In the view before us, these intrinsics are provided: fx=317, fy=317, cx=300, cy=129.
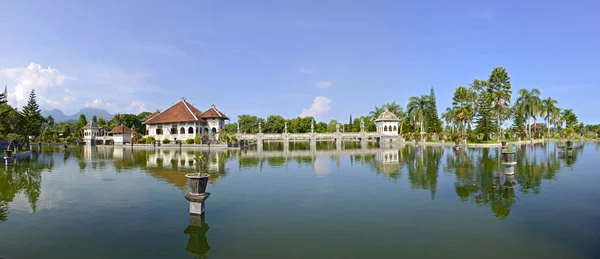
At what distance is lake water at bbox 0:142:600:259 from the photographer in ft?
20.2

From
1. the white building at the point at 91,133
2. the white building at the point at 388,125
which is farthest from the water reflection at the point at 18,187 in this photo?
the white building at the point at 388,125

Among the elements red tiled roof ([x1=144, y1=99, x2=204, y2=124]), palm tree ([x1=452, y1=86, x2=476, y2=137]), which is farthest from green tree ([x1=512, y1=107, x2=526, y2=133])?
red tiled roof ([x1=144, y1=99, x2=204, y2=124])

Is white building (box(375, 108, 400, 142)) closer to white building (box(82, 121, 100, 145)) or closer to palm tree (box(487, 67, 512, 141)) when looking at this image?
palm tree (box(487, 67, 512, 141))

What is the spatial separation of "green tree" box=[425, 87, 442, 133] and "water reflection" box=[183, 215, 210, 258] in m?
55.6

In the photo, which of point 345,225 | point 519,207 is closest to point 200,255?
point 345,225

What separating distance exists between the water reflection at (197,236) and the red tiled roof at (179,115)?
39.8m

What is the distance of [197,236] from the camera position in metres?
6.90

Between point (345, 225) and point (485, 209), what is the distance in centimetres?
426

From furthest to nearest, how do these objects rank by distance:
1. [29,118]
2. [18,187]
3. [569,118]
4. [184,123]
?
[569,118], [184,123], [29,118], [18,187]

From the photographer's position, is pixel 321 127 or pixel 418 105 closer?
pixel 418 105

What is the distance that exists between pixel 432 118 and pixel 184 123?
42.7 metres

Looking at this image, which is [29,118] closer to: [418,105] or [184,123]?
[184,123]

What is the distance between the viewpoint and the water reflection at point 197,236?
20.2ft

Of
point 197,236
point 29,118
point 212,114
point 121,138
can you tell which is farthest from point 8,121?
point 197,236
